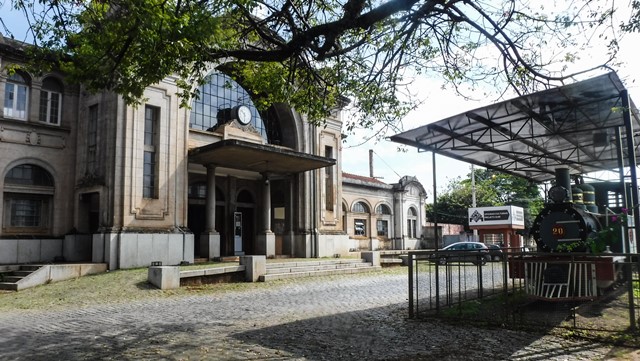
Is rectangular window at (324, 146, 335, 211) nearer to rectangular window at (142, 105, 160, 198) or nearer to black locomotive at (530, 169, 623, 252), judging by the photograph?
rectangular window at (142, 105, 160, 198)

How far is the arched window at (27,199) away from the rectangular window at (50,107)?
1.95 meters

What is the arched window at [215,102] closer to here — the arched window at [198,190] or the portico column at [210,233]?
the portico column at [210,233]

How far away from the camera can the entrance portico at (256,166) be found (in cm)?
1946

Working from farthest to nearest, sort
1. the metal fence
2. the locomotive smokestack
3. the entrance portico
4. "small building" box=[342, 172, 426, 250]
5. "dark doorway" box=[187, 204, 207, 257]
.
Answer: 1. "small building" box=[342, 172, 426, 250]
2. "dark doorway" box=[187, 204, 207, 257]
3. the entrance portico
4. the locomotive smokestack
5. the metal fence

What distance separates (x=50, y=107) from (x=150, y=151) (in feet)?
14.5

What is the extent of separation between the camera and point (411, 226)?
1590 inches

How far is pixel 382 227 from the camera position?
1492 inches

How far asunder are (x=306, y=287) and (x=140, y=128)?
883cm

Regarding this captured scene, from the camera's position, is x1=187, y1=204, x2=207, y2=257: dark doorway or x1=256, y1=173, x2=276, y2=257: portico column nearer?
x1=187, y1=204, x2=207, y2=257: dark doorway

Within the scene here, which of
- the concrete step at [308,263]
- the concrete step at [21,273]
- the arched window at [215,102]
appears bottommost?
the concrete step at [308,263]

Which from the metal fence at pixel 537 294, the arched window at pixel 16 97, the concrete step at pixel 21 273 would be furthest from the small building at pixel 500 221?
the arched window at pixel 16 97

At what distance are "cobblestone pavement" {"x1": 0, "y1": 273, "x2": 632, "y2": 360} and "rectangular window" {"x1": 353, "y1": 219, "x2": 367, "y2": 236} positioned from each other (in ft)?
76.9

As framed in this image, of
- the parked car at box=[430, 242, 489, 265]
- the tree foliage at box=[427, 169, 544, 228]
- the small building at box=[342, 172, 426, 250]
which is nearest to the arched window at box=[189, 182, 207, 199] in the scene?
the small building at box=[342, 172, 426, 250]

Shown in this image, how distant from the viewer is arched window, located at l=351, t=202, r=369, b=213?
35219mm
